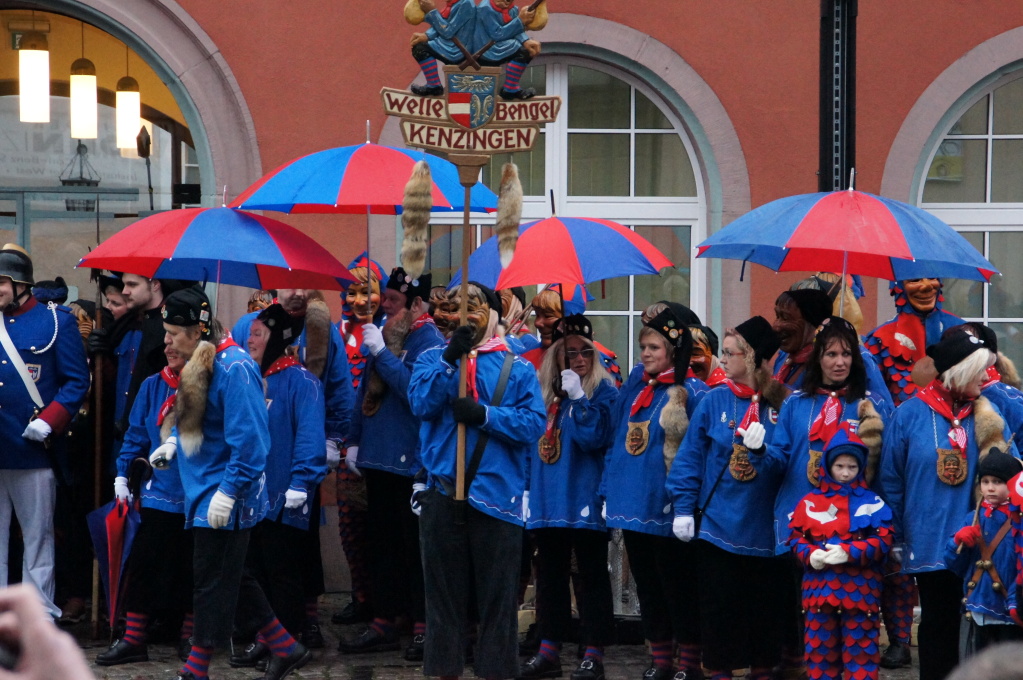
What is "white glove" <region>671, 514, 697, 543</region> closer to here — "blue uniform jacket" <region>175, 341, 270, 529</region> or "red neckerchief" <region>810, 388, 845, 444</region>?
"red neckerchief" <region>810, 388, 845, 444</region>

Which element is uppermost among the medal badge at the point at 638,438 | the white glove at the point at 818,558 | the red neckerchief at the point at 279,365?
the red neckerchief at the point at 279,365

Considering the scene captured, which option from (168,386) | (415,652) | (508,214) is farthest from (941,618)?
(168,386)

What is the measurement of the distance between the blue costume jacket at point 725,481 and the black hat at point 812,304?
59 centimetres

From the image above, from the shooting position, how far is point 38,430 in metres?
6.71

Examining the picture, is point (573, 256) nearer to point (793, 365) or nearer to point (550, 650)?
point (793, 365)

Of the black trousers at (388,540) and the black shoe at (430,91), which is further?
the black trousers at (388,540)

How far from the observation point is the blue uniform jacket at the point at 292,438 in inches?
252

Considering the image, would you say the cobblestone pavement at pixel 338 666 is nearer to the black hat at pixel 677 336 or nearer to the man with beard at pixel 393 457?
the man with beard at pixel 393 457

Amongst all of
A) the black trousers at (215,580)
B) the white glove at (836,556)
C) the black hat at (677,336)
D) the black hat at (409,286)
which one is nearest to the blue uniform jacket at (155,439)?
the black trousers at (215,580)

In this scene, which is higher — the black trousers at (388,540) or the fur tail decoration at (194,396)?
the fur tail decoration at (194,396)

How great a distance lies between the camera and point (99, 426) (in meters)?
7.05

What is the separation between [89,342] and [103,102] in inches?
118

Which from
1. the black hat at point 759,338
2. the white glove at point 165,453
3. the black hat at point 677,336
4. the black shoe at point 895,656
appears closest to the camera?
the black hat at point 759,338

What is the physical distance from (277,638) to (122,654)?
0.94m
